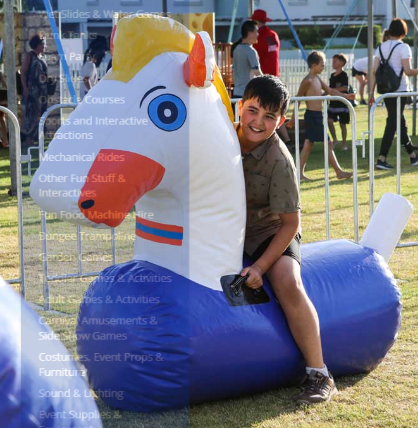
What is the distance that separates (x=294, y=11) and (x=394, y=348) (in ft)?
138

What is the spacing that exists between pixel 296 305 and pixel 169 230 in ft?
2.16

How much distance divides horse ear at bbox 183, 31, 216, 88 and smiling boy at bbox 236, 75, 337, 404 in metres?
0.33

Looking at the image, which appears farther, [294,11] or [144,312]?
[294,11]

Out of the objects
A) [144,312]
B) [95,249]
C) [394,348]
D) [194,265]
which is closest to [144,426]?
[144,312]

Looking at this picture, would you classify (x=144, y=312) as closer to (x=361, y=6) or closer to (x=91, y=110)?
(x=91, y=110)

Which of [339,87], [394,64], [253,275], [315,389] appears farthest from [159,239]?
[339,87]

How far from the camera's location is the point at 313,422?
3.47 meters

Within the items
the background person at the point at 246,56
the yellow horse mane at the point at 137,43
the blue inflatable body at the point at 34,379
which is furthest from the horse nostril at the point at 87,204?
the background person at the point at 246,56

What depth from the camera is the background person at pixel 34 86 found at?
11945 millimetres

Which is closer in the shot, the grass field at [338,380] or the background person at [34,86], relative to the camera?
the grass field at [338,380]

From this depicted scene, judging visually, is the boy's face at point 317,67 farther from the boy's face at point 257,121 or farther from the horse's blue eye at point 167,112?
the horse's blue eye at point 167,112

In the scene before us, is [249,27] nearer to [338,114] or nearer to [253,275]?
[338,114]

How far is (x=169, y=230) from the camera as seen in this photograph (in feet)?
11.4

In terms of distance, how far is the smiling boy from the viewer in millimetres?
3547
